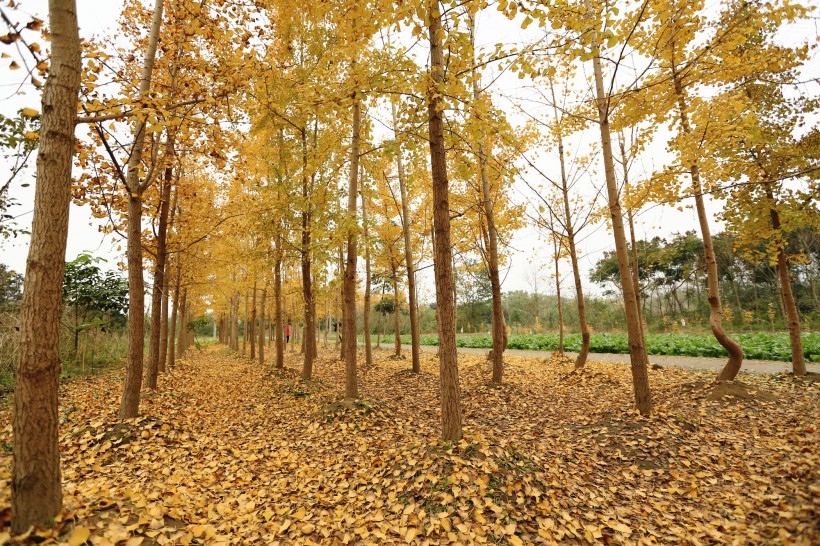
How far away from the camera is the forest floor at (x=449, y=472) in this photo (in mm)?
2990

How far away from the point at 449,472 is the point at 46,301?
3795mm

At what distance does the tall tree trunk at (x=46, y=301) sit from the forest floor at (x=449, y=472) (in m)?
0.23

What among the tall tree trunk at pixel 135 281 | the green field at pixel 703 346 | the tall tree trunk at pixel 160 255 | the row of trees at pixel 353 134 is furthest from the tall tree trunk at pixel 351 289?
the green field at pixel 703 346

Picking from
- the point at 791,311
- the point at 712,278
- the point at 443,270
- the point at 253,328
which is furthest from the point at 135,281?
the point at 791,311

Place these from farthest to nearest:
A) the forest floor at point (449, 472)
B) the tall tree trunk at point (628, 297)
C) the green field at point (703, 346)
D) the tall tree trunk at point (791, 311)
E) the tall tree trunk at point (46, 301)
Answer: the green field at point (703, 346) < the tall tree trunk at point (791, 311) < the tall tree trunk at point (628, 297) < the forest floor at point (449, 472) < the tall tree trunk at point (46, 301)

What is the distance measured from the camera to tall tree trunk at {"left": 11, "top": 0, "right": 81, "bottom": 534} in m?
2.41

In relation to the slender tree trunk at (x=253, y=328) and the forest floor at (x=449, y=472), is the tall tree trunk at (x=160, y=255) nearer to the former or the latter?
the forest floor at (x=449, y=472)

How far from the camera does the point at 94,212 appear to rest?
229 inches

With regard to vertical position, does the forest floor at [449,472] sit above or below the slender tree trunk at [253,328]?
below

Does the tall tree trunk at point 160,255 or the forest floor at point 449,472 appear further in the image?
the tall tree trunk at point 160,255

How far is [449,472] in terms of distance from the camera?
3.80 meters

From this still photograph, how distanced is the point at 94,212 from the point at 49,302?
14.3ft

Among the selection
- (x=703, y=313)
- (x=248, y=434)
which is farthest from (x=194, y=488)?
(x=703, y=313)

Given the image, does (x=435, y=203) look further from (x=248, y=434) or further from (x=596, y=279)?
(x=596, y=279)
